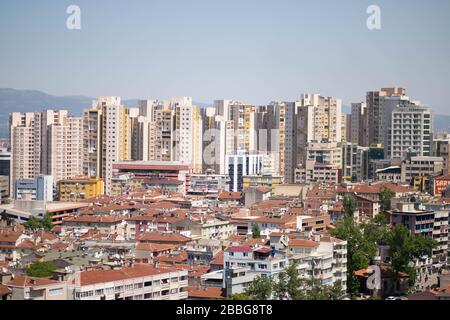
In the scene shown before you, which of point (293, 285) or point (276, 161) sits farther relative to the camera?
point (276, 161)

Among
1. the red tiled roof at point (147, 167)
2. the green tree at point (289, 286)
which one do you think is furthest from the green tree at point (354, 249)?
the red tiled roof at point (147, 167)

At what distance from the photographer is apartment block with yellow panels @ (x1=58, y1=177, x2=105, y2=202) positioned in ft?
49.8

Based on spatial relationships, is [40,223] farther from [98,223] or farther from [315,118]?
[315,118]

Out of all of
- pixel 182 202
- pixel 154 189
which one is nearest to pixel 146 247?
pixel 182 202

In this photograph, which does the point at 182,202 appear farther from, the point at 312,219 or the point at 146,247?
the point at 146,247

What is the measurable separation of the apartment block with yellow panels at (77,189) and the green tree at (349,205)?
4.42m

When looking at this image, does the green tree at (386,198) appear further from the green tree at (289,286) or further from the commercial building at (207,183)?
the green tree at (289,286)

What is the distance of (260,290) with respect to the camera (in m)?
5.69

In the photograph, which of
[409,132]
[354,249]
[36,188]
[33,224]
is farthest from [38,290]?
[409,132]

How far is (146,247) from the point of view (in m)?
8.73

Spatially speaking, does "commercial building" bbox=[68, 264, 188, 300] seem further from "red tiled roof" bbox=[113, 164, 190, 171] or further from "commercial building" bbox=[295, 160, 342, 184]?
"red tiled roof" bbox=[113, 164, 190, 171]

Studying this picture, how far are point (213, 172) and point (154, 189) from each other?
1467 mm

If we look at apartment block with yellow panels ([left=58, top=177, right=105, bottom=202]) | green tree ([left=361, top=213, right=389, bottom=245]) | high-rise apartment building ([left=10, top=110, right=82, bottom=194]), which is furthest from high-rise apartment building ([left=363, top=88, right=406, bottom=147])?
green tree ([left=361, top=213, right=389, bottom=245])
